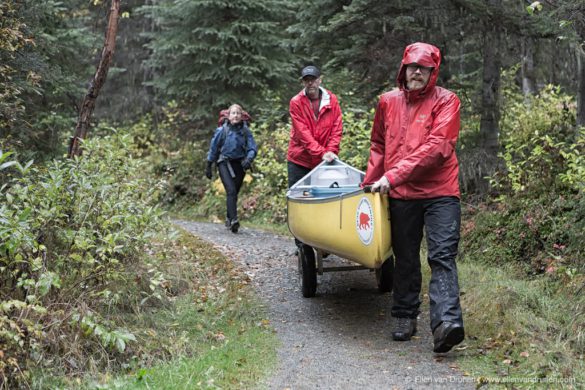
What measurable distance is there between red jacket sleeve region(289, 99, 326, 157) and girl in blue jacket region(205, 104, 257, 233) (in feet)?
11.1

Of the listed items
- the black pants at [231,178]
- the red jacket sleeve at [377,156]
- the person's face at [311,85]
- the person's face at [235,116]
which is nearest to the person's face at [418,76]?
the red jacket sleeve at [377,156]

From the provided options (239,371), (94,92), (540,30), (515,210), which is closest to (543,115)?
(540,30)

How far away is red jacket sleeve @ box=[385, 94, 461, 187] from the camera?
4.94 metres

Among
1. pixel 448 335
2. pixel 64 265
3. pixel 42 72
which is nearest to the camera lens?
pixel 448 335

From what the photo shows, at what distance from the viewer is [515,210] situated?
7859mm

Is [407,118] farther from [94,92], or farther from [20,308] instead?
[94,92]

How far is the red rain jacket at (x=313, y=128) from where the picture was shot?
7.40m

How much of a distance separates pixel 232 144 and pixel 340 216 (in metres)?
5.60

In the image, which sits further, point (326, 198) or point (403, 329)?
point (326, 198)

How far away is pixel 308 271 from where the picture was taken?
684 centimetres

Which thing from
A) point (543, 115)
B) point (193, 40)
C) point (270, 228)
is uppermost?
point (193, 40)

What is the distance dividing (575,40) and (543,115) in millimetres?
4658

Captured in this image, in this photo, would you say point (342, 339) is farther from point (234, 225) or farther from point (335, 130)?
point (234, 225)

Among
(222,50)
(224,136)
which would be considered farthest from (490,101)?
(222,50)
